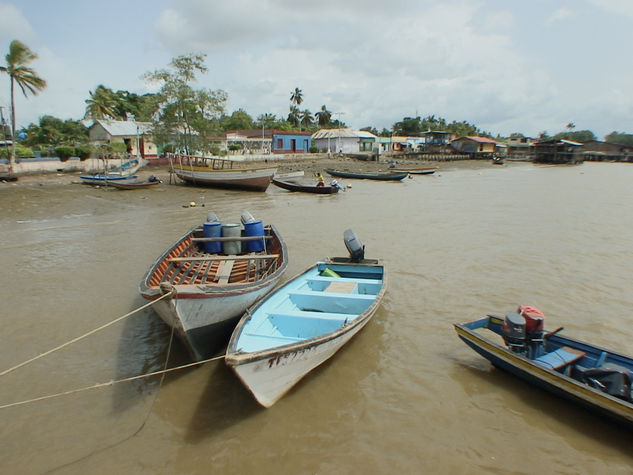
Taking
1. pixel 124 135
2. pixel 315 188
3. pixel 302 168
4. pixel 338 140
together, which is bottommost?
pixel 315 188

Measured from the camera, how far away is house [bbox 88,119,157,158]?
114ft

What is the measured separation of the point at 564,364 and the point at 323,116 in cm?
7649

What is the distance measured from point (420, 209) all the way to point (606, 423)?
1657 centimetres

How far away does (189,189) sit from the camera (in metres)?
26.4

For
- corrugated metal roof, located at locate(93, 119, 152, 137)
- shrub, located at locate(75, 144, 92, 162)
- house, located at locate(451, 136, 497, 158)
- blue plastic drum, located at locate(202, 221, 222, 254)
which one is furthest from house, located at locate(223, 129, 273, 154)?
blue plastic drum, located at locate(202, 221, 222, 254)

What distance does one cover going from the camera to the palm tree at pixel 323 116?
76.8 metres

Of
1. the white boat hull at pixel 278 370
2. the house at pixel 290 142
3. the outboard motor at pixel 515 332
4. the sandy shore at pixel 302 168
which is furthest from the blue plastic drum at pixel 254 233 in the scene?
the house at pixel 290 142

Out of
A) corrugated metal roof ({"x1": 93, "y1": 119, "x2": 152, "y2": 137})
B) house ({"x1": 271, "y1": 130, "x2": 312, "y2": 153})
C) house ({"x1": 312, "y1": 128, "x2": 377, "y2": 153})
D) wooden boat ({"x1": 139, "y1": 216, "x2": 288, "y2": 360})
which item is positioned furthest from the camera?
house ({"x1": 312, "y1": 128, "x2": 377, "y2": 153})

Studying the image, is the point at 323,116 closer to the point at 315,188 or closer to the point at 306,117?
the point at 306,117

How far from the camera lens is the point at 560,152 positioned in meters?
63.7

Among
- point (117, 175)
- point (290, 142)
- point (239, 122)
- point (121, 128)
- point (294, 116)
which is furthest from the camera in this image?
point (294, 116)

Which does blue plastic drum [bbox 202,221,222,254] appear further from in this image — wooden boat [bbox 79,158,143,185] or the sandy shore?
the sandy shore

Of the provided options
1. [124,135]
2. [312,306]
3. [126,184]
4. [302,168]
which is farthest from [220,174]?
[312,306]

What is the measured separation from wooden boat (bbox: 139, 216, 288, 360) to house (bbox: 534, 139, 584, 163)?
2730 inches
